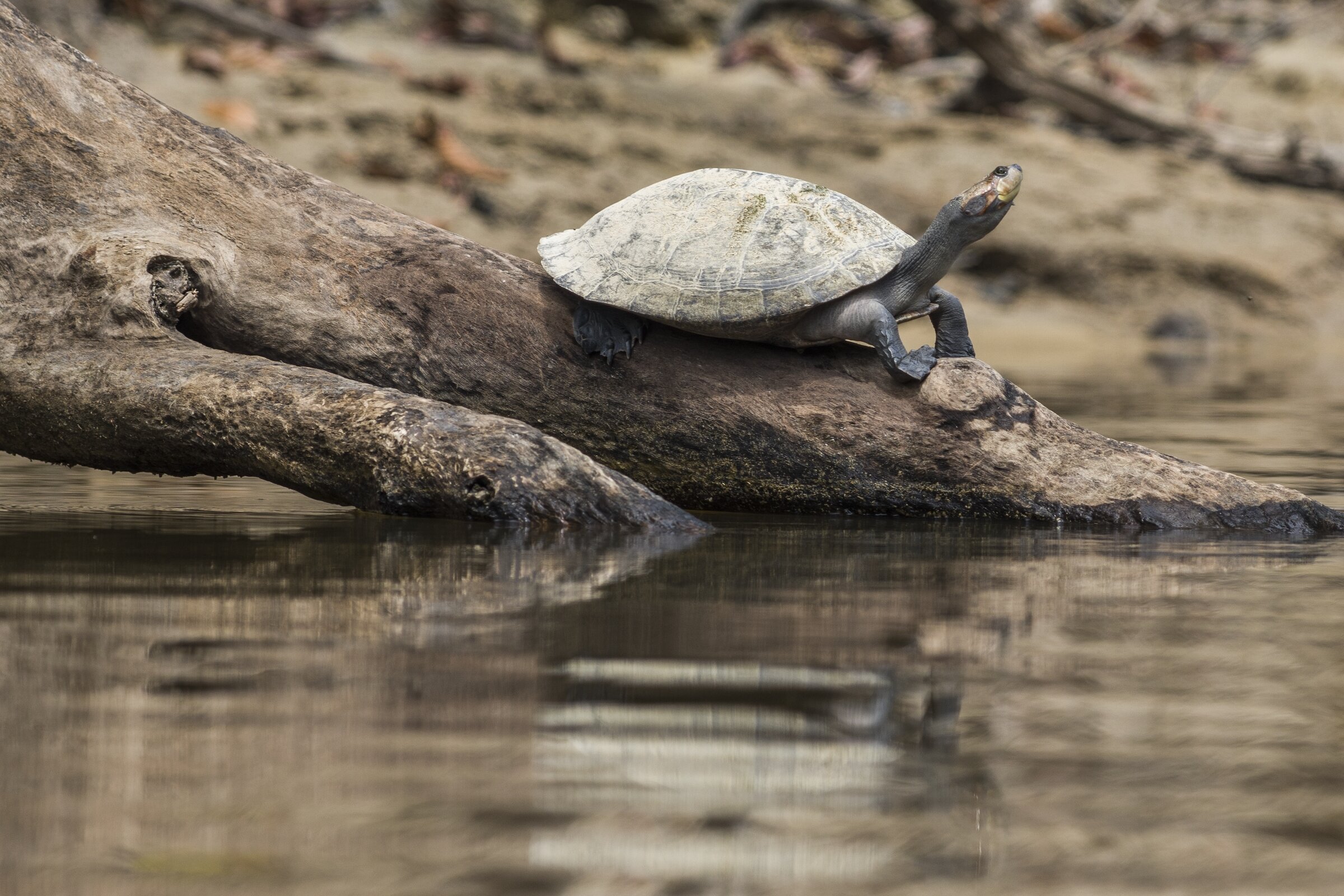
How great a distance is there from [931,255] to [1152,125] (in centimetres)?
1187

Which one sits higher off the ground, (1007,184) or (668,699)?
(1007,184)

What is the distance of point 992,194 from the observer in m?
5.01

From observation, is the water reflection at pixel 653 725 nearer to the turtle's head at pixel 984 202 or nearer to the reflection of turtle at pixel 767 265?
the reflection of turtle at pixel 767 265

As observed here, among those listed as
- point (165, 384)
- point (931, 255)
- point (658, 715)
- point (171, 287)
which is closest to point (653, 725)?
point (658, 715)

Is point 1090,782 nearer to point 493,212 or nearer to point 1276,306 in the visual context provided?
point 493,212

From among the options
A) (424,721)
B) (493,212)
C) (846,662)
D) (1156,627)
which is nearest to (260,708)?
(424,721)

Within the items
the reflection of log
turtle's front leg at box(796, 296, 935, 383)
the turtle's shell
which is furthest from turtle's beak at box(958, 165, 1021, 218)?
the reflection of log

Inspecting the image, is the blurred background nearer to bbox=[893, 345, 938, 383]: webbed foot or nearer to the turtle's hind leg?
bbox=[893, 345, 938, 383]: webbed foot

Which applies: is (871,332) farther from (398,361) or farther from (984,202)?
(398,361)

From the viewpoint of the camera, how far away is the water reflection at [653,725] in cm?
178

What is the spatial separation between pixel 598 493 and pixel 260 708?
6.72 ft

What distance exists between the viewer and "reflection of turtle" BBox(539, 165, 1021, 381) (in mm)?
4770

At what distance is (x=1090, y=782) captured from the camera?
82.0 inches

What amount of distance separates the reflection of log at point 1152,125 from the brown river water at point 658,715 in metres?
11.4
